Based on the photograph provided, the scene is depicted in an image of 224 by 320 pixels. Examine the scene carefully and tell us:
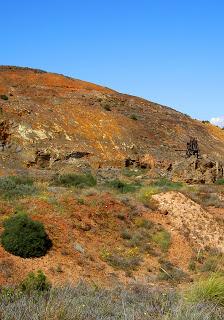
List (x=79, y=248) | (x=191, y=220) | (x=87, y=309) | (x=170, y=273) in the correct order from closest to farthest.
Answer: (x=87, y=309), (x=170, y=273), (x=79, y=248), (x=191, y=220)

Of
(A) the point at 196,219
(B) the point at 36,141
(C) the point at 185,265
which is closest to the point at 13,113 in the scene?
(B) the point at 36,141

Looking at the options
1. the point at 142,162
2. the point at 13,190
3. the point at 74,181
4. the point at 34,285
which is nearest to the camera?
the point at 34,285

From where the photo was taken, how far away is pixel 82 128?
46.7m

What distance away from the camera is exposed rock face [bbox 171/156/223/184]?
106 feet

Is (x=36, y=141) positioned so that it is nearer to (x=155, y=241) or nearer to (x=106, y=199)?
(x=106, y=199)

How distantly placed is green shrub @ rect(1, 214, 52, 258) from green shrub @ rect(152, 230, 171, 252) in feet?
14.3

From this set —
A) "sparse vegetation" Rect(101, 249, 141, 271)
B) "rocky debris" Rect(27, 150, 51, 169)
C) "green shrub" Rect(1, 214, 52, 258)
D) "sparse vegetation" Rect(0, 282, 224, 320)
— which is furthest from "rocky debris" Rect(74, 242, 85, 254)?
"rocky debris" Rect(27, 150, 51, 169)

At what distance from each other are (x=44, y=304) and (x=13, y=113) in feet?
128

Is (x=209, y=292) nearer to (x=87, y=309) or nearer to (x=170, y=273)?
(x=87, y=309)

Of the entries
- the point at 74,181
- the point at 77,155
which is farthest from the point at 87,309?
the point at 77,155

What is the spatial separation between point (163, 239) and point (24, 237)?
5743 millimetres

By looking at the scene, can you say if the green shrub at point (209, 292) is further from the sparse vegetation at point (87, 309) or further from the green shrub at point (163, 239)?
the green shrub at point (163, 239)

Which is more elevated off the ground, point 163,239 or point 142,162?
point 142,162

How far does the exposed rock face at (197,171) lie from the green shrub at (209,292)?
23.8 m
